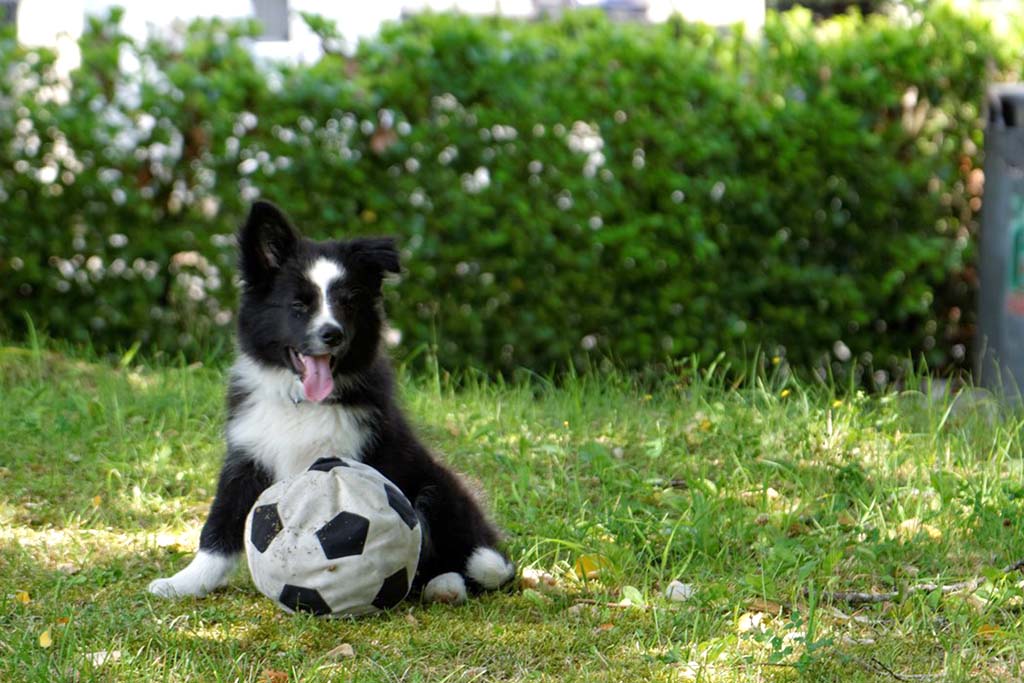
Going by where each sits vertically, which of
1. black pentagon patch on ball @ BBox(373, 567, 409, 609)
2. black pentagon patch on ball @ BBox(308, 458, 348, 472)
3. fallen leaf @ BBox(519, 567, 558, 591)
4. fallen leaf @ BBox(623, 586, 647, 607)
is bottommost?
fallen leaf @ BBox(519, 567, 558, 591)

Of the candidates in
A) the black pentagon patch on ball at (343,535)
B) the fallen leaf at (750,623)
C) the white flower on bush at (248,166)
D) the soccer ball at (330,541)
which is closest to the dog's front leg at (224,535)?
the soccer ball at (330,541)

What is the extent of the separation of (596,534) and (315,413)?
1.19m

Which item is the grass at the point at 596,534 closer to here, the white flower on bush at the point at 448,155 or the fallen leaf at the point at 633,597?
the fallen leaf at the point at 633,597

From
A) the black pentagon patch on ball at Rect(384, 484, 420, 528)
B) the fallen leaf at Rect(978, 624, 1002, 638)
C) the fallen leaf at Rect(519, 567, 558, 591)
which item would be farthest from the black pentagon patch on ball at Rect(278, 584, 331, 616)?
the fallen leaf at Rect(978, 624, 1002, 638)

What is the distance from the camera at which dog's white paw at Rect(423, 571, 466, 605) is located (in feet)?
15.2

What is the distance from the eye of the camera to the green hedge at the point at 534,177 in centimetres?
809

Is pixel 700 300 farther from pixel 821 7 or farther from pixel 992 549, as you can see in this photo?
pixel 821 7

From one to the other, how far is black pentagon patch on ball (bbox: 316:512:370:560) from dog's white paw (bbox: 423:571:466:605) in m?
0.44

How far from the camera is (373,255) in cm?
466

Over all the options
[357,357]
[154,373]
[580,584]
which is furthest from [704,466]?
[154,373]

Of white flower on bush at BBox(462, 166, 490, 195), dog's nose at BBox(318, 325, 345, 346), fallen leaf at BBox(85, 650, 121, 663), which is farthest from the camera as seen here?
white flower on bush at BBox(462, 166, 490, 195)

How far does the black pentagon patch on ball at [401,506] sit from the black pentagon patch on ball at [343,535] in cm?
12

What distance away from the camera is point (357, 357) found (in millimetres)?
4691

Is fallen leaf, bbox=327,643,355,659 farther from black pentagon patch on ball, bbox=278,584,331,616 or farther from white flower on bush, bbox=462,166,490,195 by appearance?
white flower on bush, bbox=462,166,490,195
